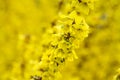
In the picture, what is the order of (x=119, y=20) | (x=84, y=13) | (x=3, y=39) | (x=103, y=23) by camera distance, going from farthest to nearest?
(x=3, y=39)
(x=103, y=23)
(x=119, y=20)
(x=84, y=13)

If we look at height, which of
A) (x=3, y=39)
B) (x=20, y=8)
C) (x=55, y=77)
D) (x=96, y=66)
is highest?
(x=20, y=8)

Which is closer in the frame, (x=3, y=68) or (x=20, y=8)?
(x=3, y=68)

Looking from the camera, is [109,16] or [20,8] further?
[20,8]

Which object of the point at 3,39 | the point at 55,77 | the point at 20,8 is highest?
the point at 20,8

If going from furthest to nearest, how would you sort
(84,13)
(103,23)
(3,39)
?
(3,39) < (103,23) < (84,13)

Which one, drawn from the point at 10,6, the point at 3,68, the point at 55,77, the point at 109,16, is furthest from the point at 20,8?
the point at 55,77

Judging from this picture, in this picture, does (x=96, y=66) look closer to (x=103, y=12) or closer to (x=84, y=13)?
(x=103, y=12)

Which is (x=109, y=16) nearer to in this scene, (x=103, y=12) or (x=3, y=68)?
(x=103, y=12)

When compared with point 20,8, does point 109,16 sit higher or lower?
lower

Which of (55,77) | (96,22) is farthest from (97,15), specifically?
(55,77)

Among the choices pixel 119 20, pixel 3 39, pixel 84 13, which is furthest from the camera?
pixel 3 39
